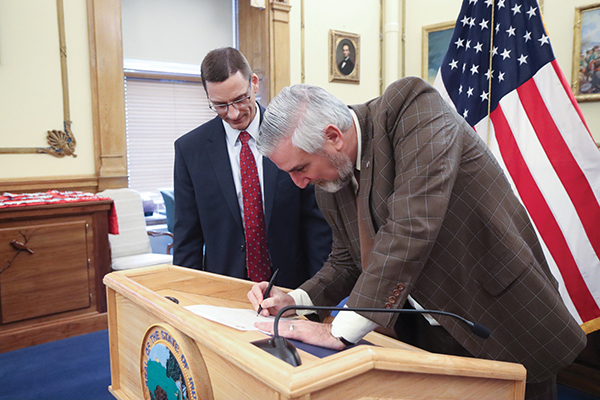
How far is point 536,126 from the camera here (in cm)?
277

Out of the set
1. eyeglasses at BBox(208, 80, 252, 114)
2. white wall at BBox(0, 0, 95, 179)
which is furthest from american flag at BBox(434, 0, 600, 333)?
white wall at BBox(0, 0, 95, 179)

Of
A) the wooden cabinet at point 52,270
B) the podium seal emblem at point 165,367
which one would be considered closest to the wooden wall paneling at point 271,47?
the wooden cabinet at point 52,270

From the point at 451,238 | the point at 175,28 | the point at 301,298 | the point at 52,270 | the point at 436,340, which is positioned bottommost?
the point at 52,270

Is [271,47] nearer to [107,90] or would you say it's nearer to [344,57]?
[344,57]

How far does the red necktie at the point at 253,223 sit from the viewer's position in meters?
2.06

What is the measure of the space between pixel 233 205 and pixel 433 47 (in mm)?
5264

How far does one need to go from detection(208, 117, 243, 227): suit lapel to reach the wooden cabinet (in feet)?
6.89

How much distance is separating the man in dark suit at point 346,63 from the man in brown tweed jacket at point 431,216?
5234 mm

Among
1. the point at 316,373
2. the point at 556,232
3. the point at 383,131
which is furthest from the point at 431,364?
the point at 556,232

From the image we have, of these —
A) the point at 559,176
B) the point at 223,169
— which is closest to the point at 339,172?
the point at 223,169

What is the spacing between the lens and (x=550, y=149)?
8.80ft

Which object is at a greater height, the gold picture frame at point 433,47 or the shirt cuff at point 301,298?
the gold picture frame at point 433,47

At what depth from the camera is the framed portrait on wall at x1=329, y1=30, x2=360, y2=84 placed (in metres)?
6.26

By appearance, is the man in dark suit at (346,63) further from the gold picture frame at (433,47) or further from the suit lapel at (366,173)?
the suit lapel at (366,173)
